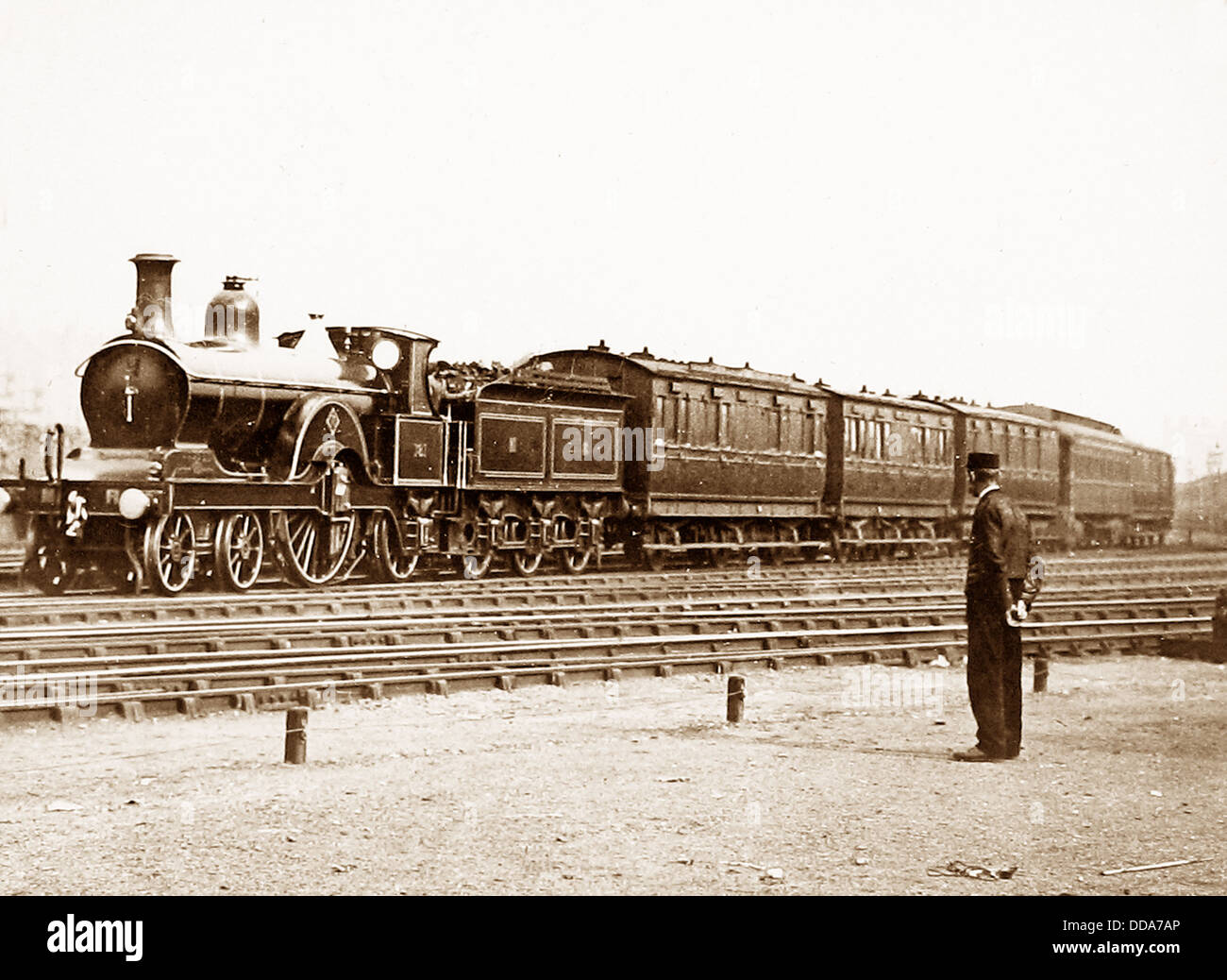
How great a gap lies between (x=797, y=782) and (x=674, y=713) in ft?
6.48

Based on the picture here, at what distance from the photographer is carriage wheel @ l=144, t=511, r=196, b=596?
1227cm

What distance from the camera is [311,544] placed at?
Answer: 14.2 metres

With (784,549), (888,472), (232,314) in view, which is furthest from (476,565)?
(888,472)

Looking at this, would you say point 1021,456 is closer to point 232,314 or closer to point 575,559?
point 575,559

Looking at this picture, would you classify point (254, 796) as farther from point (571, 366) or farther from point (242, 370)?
point (571, 366)

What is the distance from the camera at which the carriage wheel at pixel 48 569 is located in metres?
12.3

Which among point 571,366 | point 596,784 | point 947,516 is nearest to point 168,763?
point 596,784

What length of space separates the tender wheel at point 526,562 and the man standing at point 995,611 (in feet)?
33.8

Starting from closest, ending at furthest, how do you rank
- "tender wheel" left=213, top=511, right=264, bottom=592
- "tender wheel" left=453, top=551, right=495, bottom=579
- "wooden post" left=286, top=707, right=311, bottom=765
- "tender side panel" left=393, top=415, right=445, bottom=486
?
"wooden post" left=286, top=707, right=311, bottom=765 → "tender wheel" left=213, top=511, right=264, bottom=592 → "tender side panel" left=393, top=415, right=445, bottom=486 → "tender wheel" left=453, top=551, right=495, bottom=579

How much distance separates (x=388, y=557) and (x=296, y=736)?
8449 millimetres

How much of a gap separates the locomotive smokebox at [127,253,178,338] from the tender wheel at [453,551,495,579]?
490 cm

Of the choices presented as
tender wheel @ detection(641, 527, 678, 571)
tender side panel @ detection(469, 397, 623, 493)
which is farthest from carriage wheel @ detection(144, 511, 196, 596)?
tender wheel @ detection(641, 527, 678, 571)

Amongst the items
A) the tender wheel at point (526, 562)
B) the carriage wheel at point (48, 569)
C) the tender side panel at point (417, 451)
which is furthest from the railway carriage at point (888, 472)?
the carriage wheel at point (48, 569)

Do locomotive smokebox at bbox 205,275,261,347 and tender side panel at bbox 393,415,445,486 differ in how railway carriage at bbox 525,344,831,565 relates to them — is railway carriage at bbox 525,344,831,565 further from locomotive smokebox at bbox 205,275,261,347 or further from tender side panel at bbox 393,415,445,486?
locomotive smokebox at bbox 205,275,261,347
